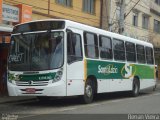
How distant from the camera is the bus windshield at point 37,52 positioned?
15.1m

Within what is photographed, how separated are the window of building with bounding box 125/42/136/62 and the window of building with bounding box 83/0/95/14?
9924mm

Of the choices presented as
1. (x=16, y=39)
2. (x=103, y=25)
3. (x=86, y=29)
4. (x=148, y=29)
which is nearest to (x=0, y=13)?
(x=16, y=39)

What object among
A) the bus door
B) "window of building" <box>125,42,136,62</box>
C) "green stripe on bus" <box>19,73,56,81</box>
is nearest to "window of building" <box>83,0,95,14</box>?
"window of building" <box>125,42,136,62</box>

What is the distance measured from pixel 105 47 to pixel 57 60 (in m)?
3.79

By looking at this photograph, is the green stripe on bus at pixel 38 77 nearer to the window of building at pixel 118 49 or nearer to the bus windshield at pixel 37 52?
the bus windshield at pixel 37 52

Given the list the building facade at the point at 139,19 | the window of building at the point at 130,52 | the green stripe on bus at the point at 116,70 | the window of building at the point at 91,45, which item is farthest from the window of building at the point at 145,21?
the window of building at the point at 91,45

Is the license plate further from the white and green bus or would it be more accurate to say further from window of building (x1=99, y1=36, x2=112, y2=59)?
window of building (x1=99, y1=36, x2=112, y2=59)

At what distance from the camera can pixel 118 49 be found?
19688mm

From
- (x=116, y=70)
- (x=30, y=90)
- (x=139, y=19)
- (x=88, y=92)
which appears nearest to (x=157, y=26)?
(x=139, y=19)

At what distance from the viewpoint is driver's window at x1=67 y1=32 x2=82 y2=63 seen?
50.6 feet

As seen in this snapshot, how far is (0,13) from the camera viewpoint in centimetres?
1891

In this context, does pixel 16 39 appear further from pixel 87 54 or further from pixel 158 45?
pixel 158 45

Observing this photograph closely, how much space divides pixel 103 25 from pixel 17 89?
63.0ft

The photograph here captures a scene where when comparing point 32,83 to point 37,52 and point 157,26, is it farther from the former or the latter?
point 157,26
